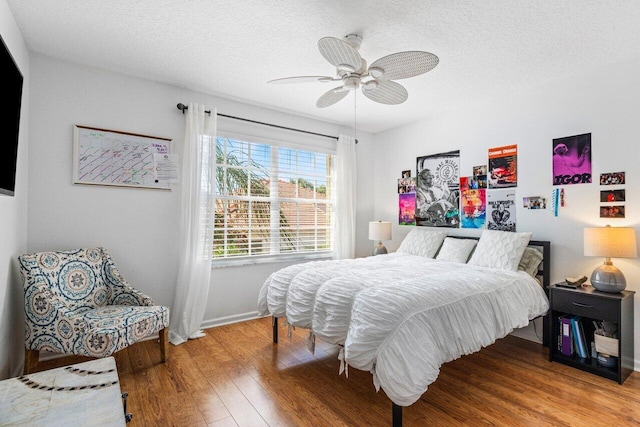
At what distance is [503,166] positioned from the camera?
346cm

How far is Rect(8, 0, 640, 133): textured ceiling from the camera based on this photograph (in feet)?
6.63

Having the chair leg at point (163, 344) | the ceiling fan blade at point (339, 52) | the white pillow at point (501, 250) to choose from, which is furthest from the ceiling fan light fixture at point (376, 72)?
the chair leg at point (163, 344)

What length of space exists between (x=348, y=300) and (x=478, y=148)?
264 centimetres

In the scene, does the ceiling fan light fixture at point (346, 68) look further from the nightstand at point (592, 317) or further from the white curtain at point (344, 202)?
the nightstand at point (592, 317)

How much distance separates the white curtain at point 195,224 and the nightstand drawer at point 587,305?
323cm

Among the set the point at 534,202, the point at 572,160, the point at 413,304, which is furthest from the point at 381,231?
the point at 413,304

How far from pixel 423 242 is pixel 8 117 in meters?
3.69

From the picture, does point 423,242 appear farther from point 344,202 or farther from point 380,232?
point 344,202

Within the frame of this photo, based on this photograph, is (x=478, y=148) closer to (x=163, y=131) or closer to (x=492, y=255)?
(x=492, y=255)

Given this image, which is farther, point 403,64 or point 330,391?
point 330,391

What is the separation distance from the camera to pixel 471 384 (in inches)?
90.6

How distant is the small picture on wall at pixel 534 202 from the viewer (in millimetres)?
3147

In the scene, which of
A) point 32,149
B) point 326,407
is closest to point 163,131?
point 32,149

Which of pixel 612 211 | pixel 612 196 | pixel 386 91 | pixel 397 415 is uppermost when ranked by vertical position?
pixel 386 91
